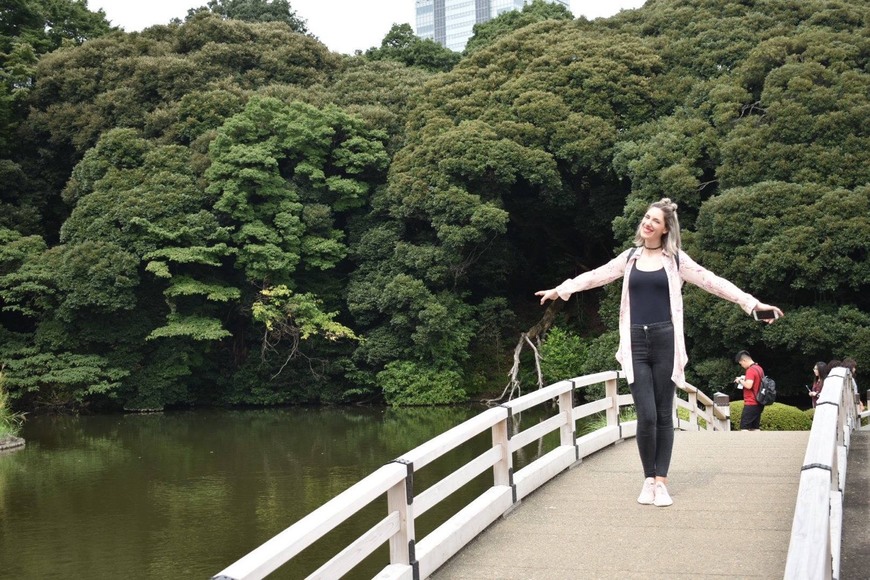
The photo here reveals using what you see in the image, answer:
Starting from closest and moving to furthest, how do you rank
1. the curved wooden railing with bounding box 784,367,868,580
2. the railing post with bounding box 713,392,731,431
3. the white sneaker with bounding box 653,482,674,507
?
the curved wooden railing with bounding box 784,367,868,580 < the white sneaker with bounding box 653,482,674,507 < the railing post with bounding box 713,392,731,431

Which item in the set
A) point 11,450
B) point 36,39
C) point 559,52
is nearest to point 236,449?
point 11,450

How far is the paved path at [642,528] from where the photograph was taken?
189 inches

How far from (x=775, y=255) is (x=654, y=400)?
15.5 metres

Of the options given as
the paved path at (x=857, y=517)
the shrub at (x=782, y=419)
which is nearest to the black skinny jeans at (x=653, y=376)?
the paved path at (x=857, y=517)

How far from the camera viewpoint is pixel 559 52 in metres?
27.8

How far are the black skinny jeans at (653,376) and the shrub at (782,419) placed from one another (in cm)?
1054

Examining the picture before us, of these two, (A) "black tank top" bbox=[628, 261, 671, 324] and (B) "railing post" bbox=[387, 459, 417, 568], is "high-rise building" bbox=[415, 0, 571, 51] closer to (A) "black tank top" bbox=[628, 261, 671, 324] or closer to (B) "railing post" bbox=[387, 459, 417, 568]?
(A) "black tank top" bbox=[628, 261, 671, 324]

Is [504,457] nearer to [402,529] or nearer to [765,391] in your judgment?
[402,529]

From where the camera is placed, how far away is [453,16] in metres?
140

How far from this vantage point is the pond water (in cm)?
1156

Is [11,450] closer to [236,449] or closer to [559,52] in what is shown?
[236,449]

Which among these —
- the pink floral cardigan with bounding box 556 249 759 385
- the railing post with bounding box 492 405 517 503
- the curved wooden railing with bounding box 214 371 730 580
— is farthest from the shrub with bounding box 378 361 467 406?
the pink floral cardigan with bounding box 556 249 759 385

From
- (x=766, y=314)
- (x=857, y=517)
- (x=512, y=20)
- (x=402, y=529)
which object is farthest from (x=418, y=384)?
(x=402, y=529)

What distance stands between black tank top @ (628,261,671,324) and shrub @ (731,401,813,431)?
10720mm
